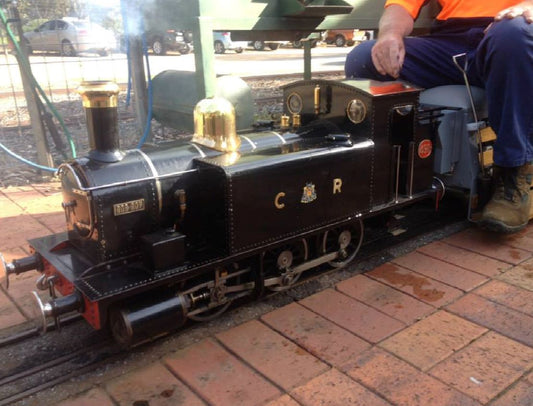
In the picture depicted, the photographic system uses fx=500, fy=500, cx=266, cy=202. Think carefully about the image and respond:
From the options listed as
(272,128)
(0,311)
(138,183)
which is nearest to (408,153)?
(272,128)

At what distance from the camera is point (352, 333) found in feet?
8.73

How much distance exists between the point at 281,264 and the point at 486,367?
123cm

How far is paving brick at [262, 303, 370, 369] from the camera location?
2.48 m

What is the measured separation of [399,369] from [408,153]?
1.64m

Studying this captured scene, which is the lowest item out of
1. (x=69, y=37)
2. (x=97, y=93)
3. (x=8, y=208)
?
(x=8, y=208)

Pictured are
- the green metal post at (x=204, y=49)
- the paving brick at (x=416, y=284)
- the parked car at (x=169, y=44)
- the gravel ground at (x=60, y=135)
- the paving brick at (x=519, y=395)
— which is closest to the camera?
the paving brick at (x=519, y=395)

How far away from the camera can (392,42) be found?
3734mm

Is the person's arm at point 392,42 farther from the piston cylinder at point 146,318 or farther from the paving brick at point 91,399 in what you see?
the paving brick at point 91,399

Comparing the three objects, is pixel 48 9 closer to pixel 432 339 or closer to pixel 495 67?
pixel 495 67

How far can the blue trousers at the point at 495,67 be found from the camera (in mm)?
3314

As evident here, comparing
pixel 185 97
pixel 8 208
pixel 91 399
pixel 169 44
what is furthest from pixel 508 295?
pixel 169 44

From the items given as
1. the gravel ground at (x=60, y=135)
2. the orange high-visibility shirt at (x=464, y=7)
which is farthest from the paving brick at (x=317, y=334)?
the orange high-visibility shirt at (x=464, y=7)

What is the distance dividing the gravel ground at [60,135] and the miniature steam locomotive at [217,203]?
91 centimetres

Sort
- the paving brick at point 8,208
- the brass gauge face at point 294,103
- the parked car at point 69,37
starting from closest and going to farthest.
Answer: the brass gauge face at point 294,103 → the paving brick at point 8,208 → the parked car at point 69,37
